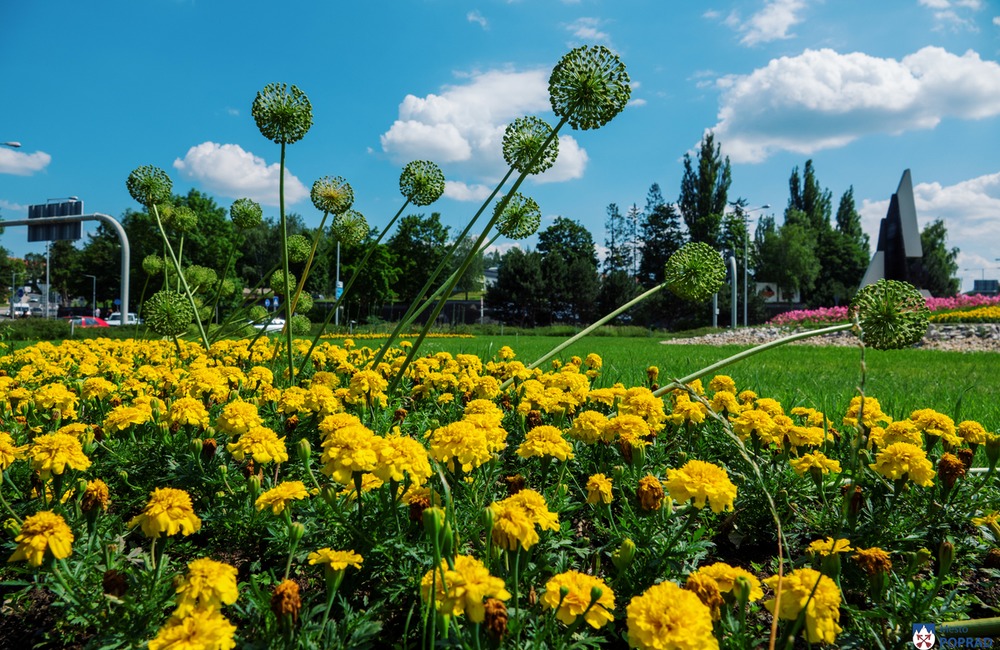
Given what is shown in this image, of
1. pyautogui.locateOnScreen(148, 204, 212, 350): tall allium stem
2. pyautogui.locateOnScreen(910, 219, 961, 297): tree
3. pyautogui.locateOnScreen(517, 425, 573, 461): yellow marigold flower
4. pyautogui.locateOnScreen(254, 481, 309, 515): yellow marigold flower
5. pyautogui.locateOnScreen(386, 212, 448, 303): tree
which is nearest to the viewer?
pyautogui.locateOnScreen(254, 481, 309, 515): yellow marigold flower

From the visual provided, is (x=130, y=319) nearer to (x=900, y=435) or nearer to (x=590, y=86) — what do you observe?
(x=590, y=86)

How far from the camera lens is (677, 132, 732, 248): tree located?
46.3 meters

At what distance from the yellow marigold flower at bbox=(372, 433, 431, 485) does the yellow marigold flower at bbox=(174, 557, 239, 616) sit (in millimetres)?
372

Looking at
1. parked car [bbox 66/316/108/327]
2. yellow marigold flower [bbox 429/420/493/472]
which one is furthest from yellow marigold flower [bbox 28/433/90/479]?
parked car [bbox 66/316/108/327]

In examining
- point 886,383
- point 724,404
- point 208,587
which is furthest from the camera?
point 886,383

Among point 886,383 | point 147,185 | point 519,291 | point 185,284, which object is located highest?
point 519,291

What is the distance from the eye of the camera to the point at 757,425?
6.94 ft

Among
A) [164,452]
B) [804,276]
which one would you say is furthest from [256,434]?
[804,276]

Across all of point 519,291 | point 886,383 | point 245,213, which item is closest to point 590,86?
point 245,213

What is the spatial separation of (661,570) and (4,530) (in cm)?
201

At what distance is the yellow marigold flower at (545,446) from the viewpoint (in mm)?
1676

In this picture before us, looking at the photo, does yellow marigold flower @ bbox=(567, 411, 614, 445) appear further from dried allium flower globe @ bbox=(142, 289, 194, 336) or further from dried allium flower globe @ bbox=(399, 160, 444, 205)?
dried allium flower globe @ bbox=(142, 289, 194, 336)

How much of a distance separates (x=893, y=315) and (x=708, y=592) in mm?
1862

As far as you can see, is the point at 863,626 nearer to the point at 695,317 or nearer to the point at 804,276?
the point at 695,317
